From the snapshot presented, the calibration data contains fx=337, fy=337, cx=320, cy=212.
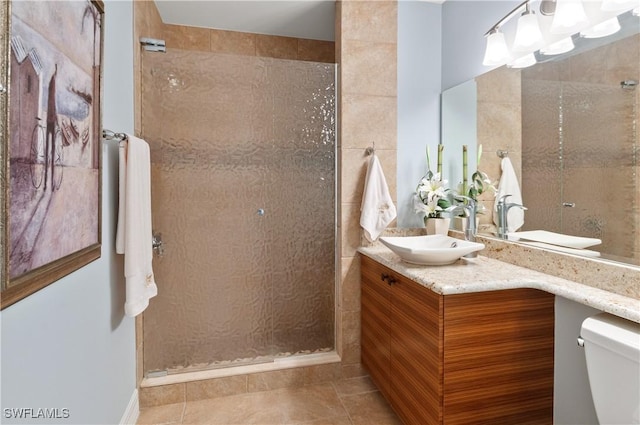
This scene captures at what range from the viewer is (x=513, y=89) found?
5.74 ft

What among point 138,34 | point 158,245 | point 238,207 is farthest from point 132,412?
point 138,34

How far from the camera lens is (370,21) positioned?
2164 mm

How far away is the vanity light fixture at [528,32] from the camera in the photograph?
5.26 ft

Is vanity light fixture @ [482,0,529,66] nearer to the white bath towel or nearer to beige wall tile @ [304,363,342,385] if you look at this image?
the white bath towel

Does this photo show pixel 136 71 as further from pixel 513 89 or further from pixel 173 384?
pixel 513 89

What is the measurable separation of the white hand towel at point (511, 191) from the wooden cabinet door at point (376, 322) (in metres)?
0.71

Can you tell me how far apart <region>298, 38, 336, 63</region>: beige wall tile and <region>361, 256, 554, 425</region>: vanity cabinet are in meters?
2.18

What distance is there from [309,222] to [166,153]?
3.12 feet

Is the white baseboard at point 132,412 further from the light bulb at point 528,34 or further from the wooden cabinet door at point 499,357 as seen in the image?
the light bulb at point 528,34

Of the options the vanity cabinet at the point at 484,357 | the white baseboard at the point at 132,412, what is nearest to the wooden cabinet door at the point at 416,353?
the vanity cabinet at the point at 484,357

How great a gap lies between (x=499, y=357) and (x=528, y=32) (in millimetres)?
1504

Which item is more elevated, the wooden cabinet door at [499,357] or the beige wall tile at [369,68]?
the beige wall tile at [369,68]

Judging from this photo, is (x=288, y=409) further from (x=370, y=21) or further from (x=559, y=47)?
(x=370, y=21)

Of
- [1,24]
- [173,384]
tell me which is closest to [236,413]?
[173,384]
